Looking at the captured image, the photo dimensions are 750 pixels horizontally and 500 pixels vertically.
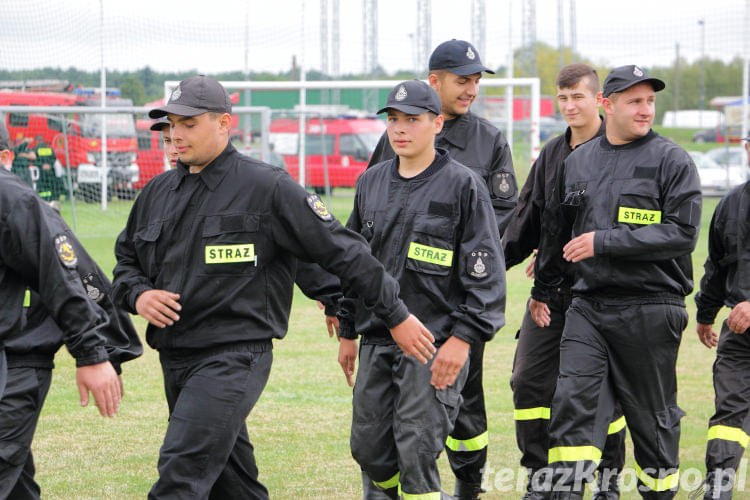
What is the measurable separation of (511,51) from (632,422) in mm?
17921

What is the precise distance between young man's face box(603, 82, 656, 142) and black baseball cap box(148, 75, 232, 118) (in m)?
2.11

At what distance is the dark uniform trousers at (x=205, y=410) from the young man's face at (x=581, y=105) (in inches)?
107

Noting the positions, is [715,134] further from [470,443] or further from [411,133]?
[411,133]

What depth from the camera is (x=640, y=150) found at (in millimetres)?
5188

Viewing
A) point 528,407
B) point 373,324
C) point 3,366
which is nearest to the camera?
point 3,366

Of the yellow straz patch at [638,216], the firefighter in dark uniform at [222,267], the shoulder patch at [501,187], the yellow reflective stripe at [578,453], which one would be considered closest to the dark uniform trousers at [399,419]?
the firefighter in dark uniform at [222,267]

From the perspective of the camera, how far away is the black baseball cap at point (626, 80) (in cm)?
523

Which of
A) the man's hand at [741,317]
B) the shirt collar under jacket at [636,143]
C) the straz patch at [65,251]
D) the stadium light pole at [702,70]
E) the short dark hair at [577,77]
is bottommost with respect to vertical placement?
the man's hand at [741,317]

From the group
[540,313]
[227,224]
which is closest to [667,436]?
[540,313]

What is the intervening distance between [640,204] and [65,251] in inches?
111

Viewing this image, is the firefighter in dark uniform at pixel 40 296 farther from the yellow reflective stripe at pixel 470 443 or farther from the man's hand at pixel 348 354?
the yellow reflective stripe at pixel 470 443

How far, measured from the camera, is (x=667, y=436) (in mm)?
5074

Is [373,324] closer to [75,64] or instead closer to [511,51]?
[511,51]

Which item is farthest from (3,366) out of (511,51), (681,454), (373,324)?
(511,51)
